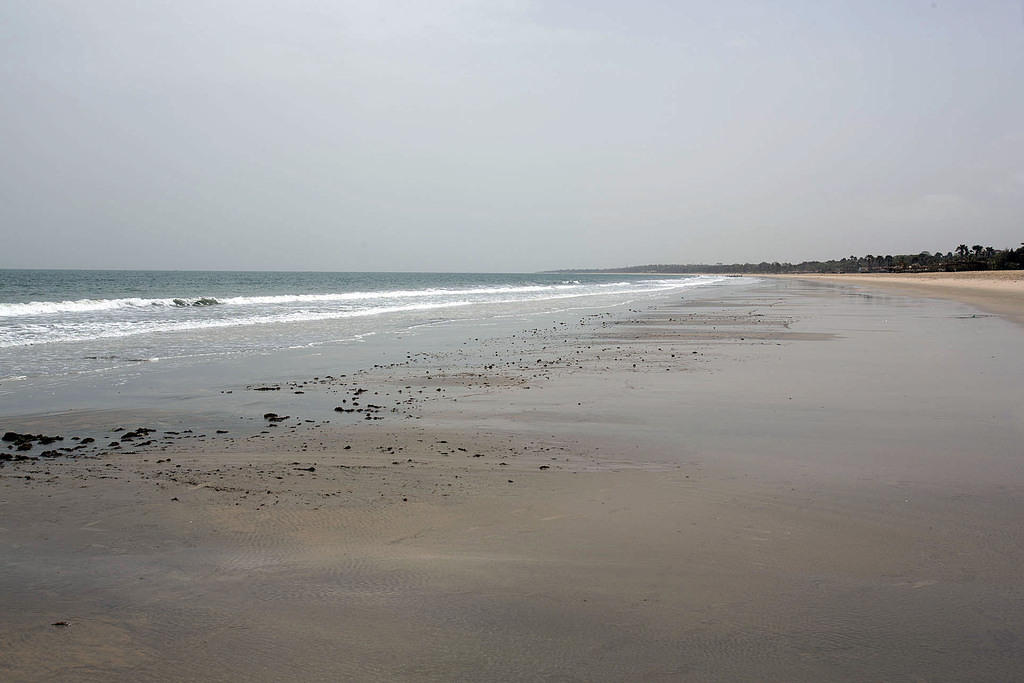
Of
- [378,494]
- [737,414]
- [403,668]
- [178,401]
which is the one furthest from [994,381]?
[178,401]

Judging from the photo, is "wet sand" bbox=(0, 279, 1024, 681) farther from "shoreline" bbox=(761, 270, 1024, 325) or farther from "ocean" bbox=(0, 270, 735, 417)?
"shoreline" bbox=(761, 270, 1024, 325)

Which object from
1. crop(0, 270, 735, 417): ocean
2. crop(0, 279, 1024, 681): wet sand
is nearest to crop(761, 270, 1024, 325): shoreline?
crop(0, 270, 735, 417): ocean

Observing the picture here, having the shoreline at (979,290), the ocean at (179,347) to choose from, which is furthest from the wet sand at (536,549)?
the shoreline at (979,290)

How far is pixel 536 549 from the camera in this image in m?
4.06

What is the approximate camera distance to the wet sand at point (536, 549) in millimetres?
2965

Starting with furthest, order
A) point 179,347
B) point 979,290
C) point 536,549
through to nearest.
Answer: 1. point 979,290
2. point 179,347
3. point 536,549

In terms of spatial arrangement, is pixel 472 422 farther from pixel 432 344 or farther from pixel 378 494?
pixel 432 344

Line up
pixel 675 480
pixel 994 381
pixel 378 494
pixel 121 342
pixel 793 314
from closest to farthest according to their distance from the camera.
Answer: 1. pixel 378 494
2. pixel 675 480
3. pixel 994 381
4. pixel 121 342
5. pixel 793 314

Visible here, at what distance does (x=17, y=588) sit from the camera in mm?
3525

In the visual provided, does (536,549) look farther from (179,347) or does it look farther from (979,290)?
(979,290)

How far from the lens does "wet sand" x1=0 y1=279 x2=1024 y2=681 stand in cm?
296

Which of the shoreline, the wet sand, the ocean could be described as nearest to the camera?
the wet sand

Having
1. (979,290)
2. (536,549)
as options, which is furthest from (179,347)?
(979,290)

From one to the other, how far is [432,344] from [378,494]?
11094mm
